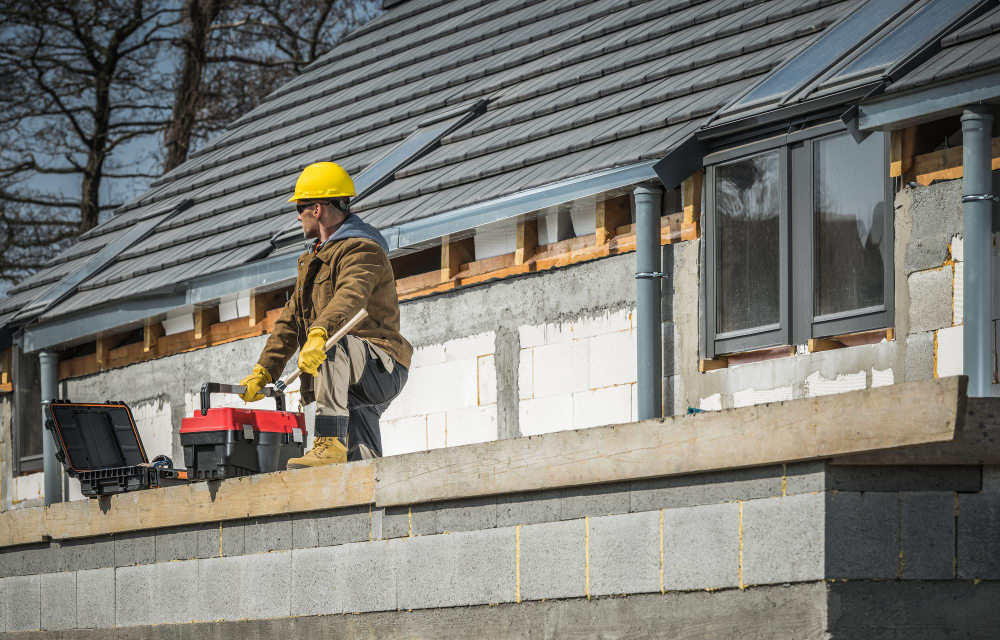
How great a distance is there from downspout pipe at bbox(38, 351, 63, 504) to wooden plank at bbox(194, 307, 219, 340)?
5.41 feet

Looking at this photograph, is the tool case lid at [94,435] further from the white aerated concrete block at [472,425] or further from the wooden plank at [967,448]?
the wooden plank at [967,448]

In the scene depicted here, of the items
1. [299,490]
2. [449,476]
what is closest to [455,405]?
[299,490]

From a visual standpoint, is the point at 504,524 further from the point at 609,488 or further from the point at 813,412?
the point at 813,412

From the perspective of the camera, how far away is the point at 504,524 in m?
6.21

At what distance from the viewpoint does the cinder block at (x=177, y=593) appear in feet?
25.6

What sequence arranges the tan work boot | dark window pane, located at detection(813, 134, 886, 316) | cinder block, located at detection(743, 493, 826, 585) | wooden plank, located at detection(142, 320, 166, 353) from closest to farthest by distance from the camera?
cinder block, located at detection(743, 493, 826, 585), dark window pane, located at detection(813, 134, 886, 316), the tan work boot, wooden plank, located at detection(142, 320, 166, 353)

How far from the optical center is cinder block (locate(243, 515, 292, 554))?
7305mm

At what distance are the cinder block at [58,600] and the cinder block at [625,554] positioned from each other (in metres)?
4.17

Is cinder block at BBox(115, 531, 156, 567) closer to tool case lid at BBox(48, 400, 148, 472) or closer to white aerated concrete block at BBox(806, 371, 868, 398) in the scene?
tool case lid at BBox(48, 400, 148, 472)

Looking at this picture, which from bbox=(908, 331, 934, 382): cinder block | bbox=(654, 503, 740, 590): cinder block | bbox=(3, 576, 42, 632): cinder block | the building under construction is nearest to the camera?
the building under construction

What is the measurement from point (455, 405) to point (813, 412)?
12.5 ft

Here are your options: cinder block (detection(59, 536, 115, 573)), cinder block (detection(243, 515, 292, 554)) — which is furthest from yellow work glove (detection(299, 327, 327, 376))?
cinder block (detection(59, 536, 115, 573))

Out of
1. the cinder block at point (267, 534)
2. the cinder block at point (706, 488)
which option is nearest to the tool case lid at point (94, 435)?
the cinder block at point (267, 534)

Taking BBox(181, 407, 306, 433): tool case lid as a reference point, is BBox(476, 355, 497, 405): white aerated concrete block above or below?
above
